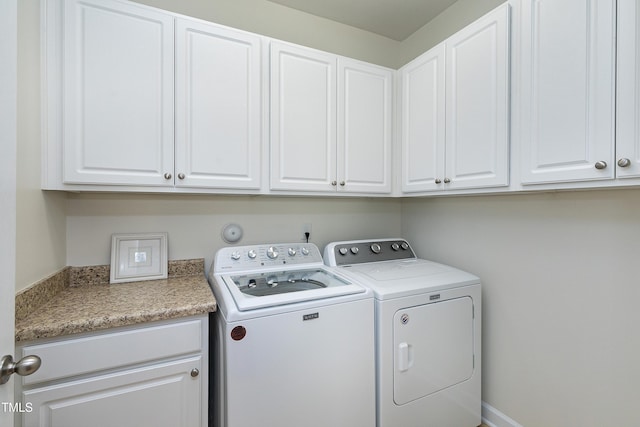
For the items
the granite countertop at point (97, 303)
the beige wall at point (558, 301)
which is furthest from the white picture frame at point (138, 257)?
the beige wall at point (558, 301)

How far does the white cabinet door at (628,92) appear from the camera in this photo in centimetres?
96

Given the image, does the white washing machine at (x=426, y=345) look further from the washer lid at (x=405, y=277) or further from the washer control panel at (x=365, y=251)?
the washer control panel at (x=365, y=251)

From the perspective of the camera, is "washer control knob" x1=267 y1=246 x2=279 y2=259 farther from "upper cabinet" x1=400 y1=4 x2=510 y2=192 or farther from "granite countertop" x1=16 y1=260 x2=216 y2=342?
"upper cabinet" x1=400 y1=4 x2=510 y2=192

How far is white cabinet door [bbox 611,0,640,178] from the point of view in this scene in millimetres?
962

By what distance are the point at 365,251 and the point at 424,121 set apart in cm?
95

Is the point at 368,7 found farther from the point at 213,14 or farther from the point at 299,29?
the point at 213,14

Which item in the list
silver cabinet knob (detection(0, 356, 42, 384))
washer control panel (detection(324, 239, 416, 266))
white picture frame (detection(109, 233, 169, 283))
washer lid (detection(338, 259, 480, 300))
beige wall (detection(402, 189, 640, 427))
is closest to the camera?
silver cabinet knob (detection(0, 356, 42, 384))

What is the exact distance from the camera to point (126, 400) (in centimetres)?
111

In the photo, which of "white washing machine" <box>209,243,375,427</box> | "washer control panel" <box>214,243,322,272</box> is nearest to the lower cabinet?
"white washing machine" <box>209,243,375,427</box>

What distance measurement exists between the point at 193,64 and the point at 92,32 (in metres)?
0.42

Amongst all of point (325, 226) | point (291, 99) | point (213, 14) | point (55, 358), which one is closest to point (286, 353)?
point (55, 358)

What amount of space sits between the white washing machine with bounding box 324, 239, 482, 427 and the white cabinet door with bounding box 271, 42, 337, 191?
65 centimetres

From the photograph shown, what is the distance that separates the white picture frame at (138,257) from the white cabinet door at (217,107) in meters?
0.49

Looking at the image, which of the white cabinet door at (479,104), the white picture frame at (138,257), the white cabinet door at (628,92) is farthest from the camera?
the white picture frame at (138,257)
